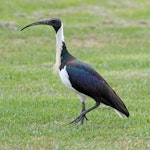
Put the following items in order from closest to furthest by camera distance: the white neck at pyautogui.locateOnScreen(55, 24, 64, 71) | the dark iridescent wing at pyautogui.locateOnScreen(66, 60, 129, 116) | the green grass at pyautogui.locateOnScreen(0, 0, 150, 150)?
1. the green grass at pyautogui.locateOnScreen(0, 0, 150, 150)
2. the dark iridescent wing at pyautogui.locateOnScreen(66, 60, 129, 116)
3. the white neck at pyautogui.locateOnScreen(55, 24, 64, 71)

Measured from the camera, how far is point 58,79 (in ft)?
47.4

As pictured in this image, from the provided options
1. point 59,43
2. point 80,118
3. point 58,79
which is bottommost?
point 58,79

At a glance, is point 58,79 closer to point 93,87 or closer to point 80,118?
point 80,118

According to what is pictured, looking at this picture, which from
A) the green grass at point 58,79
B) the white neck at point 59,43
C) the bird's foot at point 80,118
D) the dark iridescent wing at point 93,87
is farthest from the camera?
the white neck at point 59,43

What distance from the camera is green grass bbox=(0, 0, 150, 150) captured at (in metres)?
9.69

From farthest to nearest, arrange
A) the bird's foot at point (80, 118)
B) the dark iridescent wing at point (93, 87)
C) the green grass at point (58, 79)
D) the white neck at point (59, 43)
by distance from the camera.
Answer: the white neck at point (59, 43)
the bird's foot at point (80, 118)
the dark iridescent wing at point (93, 87)
the green grass at point (58, 79)

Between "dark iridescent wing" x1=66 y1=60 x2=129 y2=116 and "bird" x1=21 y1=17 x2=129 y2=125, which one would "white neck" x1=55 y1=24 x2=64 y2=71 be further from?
"dark iridescent wing" x1=66 y1=60 x2=129 y2=116

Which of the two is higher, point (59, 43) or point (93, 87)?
point (59, 43)

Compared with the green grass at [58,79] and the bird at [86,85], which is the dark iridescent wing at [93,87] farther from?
the green grass at [58,79]

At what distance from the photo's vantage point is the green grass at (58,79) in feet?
31.8

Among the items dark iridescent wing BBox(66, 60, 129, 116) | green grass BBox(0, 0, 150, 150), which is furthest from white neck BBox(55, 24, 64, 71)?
green grass BBox(0, 0, 150, 150)

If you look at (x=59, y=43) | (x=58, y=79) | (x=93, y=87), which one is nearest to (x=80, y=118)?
(x=93, y=87)

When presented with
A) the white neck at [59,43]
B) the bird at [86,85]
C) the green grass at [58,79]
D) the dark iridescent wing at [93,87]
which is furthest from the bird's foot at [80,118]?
the white neck at [59,43]

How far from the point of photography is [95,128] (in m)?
10.2
